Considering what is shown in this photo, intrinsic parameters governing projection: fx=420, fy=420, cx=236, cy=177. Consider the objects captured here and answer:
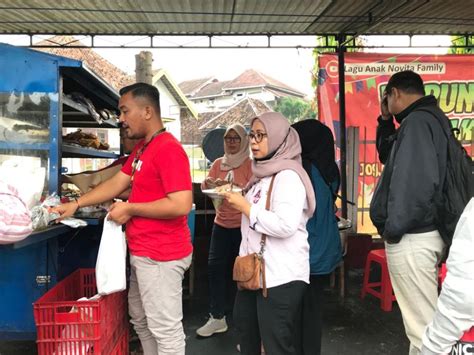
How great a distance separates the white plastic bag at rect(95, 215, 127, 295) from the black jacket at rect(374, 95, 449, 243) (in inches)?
58.8

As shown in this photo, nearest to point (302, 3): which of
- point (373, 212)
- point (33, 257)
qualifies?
point (373, 212)

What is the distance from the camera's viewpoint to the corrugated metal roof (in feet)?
15.8

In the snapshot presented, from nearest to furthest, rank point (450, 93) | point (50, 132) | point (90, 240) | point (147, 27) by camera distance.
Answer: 1. point (50, 132)
2. point (90, 240)
3. point (147, 27)
4. point (450, 93)

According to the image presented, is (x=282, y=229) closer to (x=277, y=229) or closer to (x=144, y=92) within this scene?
(x=277, y=229)

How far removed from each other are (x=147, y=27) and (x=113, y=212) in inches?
160

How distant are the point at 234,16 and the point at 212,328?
12.2ft

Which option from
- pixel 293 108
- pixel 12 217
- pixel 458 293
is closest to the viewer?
pixel 458 293

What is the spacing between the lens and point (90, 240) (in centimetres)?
359

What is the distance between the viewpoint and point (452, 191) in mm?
2330

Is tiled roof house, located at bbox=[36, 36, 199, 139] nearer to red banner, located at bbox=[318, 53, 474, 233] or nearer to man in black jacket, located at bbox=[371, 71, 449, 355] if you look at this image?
red banner, located at bbox=[318, 53, 474, 233]

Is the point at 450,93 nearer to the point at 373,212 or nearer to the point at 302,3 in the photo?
the point at 302,3

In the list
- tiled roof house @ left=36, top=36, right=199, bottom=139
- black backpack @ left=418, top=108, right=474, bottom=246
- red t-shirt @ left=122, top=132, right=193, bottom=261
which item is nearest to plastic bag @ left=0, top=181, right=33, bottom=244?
red t-shirt @ left=122, top=132, right=193, bottom=261

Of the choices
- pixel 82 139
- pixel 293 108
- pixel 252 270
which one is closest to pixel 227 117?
pixel 293 108

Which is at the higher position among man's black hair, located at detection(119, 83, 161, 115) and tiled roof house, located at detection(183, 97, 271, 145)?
tiled roof house, located at detection(183, 97, 271, 145)
